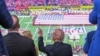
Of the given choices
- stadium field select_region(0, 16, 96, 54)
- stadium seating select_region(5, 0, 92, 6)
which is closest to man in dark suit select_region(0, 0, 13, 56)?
stadium field select_region(0, 16, 96, 54)

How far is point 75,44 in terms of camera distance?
24.4 ft

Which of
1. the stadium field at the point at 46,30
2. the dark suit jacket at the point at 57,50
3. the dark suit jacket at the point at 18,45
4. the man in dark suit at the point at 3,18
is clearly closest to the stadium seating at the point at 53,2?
the stadium field at the point at 46,30

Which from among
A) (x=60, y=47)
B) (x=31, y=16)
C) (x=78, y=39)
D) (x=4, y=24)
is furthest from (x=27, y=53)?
(x=31, y=16)

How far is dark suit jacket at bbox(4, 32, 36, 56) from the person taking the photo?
2.12m

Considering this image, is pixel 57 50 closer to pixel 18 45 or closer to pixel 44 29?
pixel 18 45

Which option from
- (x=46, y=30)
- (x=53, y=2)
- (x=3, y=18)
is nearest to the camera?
(x=3, y=18)

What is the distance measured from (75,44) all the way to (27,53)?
5.31 m

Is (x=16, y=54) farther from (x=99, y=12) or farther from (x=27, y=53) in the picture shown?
(x=99, y=12)

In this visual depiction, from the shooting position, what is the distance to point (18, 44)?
214 cm

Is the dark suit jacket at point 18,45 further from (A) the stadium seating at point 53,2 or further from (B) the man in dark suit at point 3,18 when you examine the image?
(A) the stadium seating at point 53,2

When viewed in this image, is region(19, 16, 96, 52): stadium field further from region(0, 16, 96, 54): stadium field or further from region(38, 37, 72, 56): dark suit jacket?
region(38, 37, 72, 56): dark suit jacket

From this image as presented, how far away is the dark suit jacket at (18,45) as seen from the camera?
2.12 meters

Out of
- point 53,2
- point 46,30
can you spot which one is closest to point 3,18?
point 46,30

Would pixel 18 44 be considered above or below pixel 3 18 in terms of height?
below
